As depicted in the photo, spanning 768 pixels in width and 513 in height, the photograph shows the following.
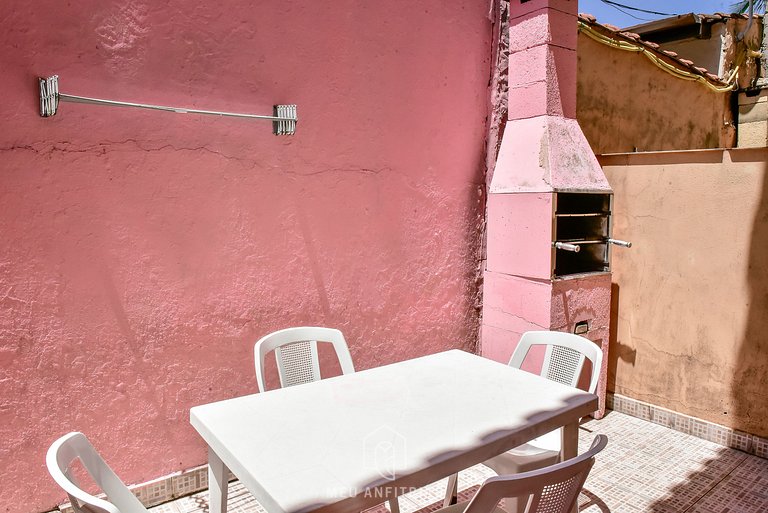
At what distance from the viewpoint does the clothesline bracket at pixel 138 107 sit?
7.90 feet

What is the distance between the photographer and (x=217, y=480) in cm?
200

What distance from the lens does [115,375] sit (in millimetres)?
2752

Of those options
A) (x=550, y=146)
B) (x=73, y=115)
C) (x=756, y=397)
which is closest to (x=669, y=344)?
(x=756, y=397)

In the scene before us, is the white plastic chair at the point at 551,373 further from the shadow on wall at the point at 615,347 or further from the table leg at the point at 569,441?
the shadow on wall at the point at 615,347

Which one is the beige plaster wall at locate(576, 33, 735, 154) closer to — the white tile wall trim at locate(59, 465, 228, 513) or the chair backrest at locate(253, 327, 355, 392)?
the chair backrest at locate(253, 327, 355, 392)

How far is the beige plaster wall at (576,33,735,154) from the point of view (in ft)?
16.0

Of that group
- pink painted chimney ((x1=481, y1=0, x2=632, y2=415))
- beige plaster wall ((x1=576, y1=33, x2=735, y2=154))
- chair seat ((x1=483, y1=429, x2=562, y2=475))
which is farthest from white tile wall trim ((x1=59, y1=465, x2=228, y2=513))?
beige plaster wall ((x1=576, y1=33, x2=735, y2=154))

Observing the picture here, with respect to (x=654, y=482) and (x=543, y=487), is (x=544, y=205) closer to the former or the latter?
(x=654, y=482)

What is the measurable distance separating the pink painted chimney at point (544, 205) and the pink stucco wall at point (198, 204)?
393 mm

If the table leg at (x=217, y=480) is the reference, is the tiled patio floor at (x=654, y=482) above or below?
below

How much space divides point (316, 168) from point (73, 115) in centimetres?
132

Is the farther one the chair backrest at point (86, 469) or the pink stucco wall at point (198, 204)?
the pink stucco wall at point (198, 204)

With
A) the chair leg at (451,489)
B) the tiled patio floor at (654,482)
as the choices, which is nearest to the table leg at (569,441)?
the chair leg at (451,489)

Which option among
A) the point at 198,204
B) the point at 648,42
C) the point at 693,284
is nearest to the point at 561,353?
the point at 693,284
